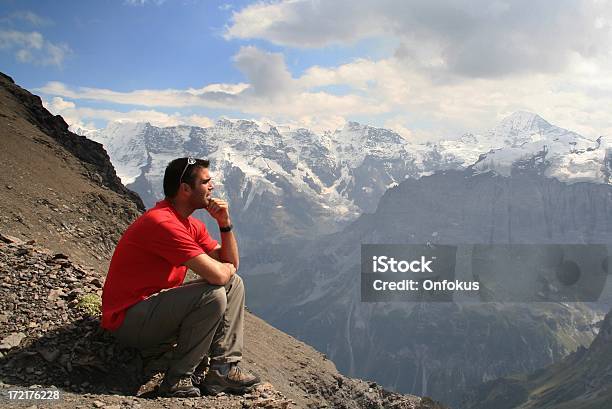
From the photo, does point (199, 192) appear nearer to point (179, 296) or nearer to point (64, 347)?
point (179, 296)

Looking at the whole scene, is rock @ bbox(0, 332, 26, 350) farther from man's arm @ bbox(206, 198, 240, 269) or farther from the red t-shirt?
man's arm @ bbox(206, 198, 240, 269)

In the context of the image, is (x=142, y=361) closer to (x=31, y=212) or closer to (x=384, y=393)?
(x=31, y=212)

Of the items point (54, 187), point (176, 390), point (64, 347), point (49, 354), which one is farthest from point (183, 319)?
point (54, 187)

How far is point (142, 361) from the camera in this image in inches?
452

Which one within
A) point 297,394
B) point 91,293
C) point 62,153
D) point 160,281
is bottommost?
point 297,394

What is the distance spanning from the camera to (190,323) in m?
10.3

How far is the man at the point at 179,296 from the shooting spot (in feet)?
33.0

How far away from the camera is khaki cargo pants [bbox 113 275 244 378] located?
403 inches

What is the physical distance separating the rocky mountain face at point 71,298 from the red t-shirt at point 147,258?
4.30 ft

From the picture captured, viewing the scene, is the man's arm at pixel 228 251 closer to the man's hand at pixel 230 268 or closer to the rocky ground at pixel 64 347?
the man's hand at pixel 230 268

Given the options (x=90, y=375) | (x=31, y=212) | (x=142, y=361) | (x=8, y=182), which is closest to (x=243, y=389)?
(x=142, y=361)

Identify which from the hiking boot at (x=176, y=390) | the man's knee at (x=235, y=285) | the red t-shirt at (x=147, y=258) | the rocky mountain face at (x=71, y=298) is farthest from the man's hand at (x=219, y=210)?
the rocky mountain face at (x=71, y=298)

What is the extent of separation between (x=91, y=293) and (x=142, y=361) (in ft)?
9.69

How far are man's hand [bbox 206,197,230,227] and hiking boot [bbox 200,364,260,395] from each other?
2.88m
